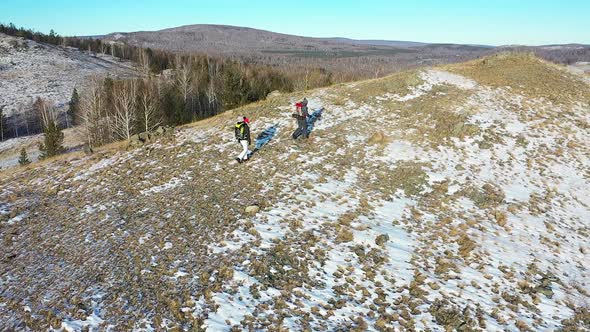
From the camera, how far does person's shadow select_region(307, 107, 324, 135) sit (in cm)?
2148

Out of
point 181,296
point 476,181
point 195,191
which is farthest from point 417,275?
point 195,191

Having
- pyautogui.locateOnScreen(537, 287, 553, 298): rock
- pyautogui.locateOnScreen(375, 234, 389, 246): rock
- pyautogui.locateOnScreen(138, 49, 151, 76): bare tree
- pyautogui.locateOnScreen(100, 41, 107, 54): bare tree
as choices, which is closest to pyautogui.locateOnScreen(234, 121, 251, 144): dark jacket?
pyautogui.locateOnScreen(375, 234, 389, 246): rock

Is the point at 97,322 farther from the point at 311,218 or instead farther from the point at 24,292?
the point at 311,218

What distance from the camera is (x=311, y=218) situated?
42.5 ft

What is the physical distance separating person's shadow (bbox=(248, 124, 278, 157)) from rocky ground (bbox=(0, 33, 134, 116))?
301 feet

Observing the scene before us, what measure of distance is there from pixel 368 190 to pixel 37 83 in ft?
382

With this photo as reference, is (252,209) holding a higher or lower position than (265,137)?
lower

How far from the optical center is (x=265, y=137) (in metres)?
20.8

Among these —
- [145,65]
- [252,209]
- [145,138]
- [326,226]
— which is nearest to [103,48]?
[145,65]

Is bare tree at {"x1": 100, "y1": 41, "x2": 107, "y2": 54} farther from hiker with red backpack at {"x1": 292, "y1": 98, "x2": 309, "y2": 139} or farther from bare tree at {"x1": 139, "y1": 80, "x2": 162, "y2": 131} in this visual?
hiker with red backpack at {"x1": 292, "y1": 98, "x2": 309, "y2": 139}

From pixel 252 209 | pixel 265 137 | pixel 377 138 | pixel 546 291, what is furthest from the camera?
pixel 265 137

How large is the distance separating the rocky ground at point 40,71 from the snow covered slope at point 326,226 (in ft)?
298

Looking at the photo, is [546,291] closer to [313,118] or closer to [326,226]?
[326,226]

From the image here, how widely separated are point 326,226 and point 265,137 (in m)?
9.53
